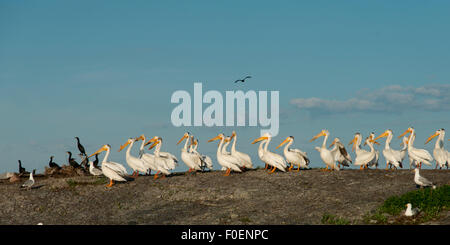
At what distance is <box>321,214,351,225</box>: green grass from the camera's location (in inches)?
894

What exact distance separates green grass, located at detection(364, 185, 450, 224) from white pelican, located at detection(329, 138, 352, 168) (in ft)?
32.0

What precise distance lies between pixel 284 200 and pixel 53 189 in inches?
541

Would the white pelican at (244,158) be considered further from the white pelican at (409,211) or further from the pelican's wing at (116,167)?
the white pelican at (409,211)

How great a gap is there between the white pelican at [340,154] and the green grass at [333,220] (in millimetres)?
11549

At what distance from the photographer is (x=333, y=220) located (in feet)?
75.5

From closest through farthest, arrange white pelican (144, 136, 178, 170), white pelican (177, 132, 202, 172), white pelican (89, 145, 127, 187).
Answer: white pelican (89, 145, 127, 187), white pelican (144, 136, 178, 170), white pelican (177, 132, 202, 172)

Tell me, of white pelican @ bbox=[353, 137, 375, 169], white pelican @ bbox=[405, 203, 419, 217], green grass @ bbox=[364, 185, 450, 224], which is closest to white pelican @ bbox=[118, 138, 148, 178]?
white pelican @ bbox=[353, 137, 375, 169]

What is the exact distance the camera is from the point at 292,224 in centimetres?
2300

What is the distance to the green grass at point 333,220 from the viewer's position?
22.7 metres

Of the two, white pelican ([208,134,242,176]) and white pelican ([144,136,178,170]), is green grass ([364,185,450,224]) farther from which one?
white pelican ([144,136,178,170])
